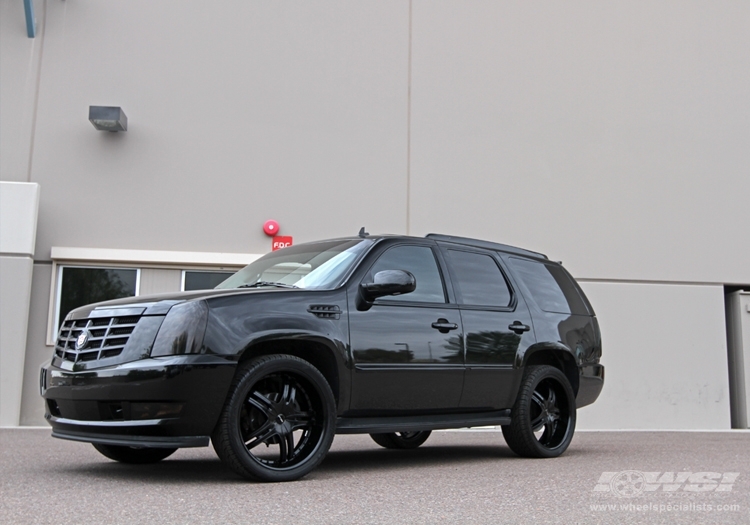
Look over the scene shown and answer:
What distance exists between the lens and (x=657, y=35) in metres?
15.5

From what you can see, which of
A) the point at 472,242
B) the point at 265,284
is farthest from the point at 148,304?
the point at 472,242

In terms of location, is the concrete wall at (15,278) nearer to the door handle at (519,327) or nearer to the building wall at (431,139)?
the building wall at (431,139)

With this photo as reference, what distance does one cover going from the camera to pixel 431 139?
14281 mm

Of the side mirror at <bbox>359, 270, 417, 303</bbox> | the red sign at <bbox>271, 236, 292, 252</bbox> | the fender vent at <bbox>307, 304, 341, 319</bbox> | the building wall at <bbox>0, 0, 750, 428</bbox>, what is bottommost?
the fender vent at <bbox>307, 304, 341, 319</bbox>

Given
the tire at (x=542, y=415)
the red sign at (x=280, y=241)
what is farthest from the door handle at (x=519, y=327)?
the red sign at (x=280, y=241)

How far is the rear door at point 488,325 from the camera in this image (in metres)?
6.87

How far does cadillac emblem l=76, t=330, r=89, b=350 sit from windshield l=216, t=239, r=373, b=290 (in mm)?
1278

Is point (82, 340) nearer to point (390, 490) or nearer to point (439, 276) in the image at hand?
point (390, 490)

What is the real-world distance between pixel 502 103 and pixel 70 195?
7.06 metres

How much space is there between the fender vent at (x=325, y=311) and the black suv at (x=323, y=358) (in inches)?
0.4

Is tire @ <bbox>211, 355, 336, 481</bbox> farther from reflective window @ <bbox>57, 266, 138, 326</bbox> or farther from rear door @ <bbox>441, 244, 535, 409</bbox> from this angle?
reflective window @ <bbox>57, 266, 138, 326</bbox>

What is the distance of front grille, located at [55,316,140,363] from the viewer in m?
5.44

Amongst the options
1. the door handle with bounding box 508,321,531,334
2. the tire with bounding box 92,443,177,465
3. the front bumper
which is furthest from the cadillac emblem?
the door handle with bounding box 508,321,531,334

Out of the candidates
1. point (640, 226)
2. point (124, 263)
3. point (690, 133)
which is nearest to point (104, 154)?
point (124, 263)
